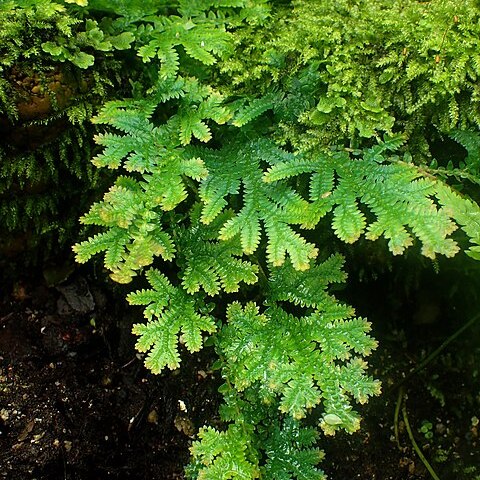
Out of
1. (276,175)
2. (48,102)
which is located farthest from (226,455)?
(48,102)

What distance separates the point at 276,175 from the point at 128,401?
4.05 ft

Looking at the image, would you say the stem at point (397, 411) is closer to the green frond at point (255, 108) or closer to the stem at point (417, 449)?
the stem at point (417, 449)

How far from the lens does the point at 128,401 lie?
7.69 ft

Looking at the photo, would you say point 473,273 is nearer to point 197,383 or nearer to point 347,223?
point 347,223

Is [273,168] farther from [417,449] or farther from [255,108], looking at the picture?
[417,449]

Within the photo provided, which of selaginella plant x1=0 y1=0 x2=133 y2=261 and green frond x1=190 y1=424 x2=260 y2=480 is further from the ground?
selaginella plant x1=0 y1=0 x2=133 y2=261

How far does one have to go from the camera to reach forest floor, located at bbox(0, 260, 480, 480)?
7.23 feet

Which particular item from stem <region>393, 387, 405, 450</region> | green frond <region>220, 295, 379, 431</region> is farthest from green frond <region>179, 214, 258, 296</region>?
stem <region>393, 387, 405, 450</region>

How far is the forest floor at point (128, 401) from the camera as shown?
220 centimetres

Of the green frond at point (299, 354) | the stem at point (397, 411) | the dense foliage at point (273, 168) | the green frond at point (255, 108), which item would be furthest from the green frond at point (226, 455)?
the green frond at point (255, 108)

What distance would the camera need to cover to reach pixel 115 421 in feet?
7.51

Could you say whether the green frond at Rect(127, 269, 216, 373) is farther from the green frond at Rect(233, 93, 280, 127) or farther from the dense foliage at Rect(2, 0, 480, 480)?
the green frond at Rect(233, 93, 280, 127)

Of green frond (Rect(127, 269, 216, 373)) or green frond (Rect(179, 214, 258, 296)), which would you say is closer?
green frond (Rect(127, 269, 216, 373))

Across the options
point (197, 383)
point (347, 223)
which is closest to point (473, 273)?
point (347, 223)
